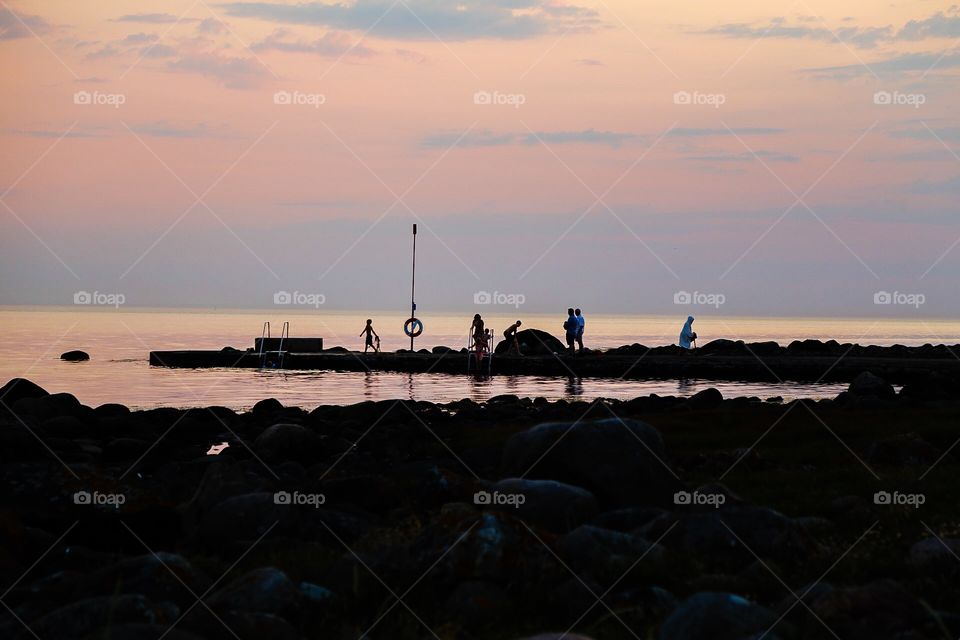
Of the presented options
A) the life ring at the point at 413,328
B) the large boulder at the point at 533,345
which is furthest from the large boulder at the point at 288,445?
the large boulder at the point at 533,345

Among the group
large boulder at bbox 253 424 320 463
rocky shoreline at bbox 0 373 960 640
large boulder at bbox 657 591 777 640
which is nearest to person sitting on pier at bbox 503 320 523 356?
large boulder at bbox 253 424 320 463

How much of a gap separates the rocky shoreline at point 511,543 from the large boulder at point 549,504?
0.02 m

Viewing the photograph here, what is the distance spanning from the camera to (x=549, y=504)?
32.3 ft

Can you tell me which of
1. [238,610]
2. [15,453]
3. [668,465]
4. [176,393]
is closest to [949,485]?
[668,465]

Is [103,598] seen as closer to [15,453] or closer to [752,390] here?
[15,453]

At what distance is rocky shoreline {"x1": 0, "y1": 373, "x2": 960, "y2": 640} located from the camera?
6.60m

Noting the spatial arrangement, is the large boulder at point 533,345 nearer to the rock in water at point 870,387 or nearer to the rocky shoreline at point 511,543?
the rock in water at point 870,387

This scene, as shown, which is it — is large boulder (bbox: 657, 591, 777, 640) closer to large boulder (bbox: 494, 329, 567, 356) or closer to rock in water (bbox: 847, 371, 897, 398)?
rock in water (bbox: 847, 371, 897, 398)

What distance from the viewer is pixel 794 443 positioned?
638 inches

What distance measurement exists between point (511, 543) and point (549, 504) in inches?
83.9

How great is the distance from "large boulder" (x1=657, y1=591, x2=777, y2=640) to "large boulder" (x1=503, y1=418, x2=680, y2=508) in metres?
4.58

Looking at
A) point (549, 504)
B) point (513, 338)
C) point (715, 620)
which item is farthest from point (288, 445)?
point (513, 338)

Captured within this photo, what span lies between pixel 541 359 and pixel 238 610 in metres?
37.3

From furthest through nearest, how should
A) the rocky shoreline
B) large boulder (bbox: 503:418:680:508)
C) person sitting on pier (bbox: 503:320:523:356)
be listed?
person sitting on pier (bbox: 503:320:523:356)
large boulder (bbox: 503:418:680:508)
the rocky shoreline
